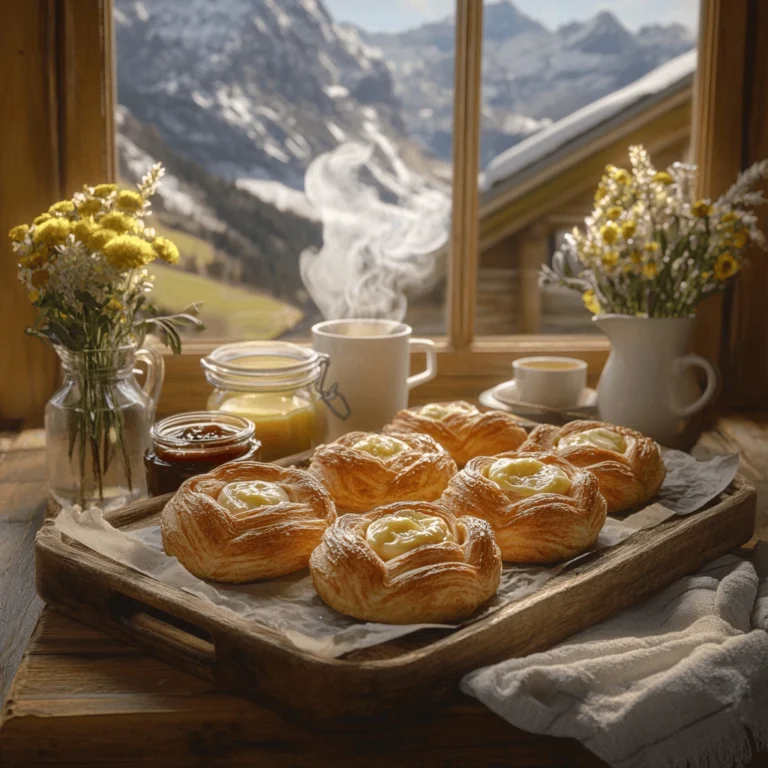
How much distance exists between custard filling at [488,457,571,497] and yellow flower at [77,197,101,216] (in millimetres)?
703

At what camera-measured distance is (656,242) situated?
6.27ft

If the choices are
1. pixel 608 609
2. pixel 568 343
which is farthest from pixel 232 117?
pixel 608 609

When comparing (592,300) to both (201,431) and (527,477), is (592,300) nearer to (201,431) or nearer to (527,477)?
(527,477)

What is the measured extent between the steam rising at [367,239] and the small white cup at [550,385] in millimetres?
518

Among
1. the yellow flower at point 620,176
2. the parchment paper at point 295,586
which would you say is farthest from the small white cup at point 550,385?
the parchment paper at point 295,586

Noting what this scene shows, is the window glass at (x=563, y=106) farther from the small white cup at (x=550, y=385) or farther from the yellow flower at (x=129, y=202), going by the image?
the yellow flower at (x=129, y=202)

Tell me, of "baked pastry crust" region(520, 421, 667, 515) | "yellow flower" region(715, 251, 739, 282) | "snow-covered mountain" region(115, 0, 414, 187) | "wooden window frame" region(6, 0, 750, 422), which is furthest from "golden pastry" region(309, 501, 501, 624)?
"snow-covered mountain" region(115, 0, 414, 187)

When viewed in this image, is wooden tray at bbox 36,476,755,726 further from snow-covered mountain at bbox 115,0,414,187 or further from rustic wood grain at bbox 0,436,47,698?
snow-covered mountain at bbox 115,0,414,187

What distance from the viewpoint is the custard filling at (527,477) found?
135cm

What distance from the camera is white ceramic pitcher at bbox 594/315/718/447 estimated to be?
6.19ft

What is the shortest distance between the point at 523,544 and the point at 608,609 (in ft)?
0.42

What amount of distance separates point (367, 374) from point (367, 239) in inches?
27.0

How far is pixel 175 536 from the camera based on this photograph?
1258 millimetres

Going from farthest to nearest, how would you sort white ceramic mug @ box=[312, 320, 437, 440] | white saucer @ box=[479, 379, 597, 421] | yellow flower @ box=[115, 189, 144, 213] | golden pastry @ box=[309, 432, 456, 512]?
1. white saucer @ box=[479, 379, 597, 421]
2. white ceramic mug @ box=[312, 320, 437, 440]
3. yellow flower @ box=[115, 189, 144, 213]
4. golden pastry @ box=[309, 432, 456, 512]
